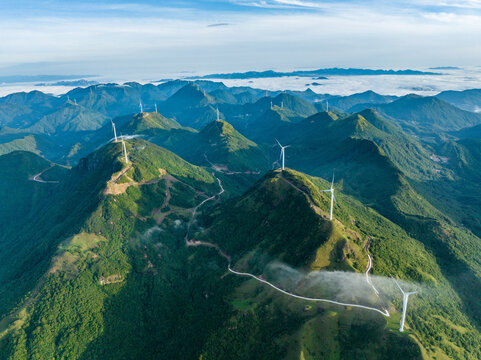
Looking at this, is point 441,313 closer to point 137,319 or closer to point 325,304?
point 325,304

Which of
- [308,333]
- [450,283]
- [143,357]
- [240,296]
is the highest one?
[308,333]

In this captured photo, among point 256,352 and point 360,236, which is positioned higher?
point 360,236

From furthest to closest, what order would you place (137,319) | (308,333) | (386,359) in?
(137,319) → (308,333) → (386,359)

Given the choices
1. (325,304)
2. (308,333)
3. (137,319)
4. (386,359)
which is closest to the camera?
→ (386,359)

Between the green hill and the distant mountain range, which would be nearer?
the green hill

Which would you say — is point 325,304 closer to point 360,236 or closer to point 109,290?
point 360,236

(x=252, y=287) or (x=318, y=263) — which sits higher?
(x=318, y=263)

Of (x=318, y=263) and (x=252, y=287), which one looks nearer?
(x=318, y=263)

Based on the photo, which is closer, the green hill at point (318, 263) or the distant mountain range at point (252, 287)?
the green hill at point (318, 263)

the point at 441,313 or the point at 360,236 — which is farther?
the point at 360,236

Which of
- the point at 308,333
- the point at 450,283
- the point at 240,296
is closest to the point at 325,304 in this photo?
the point at 308,333
